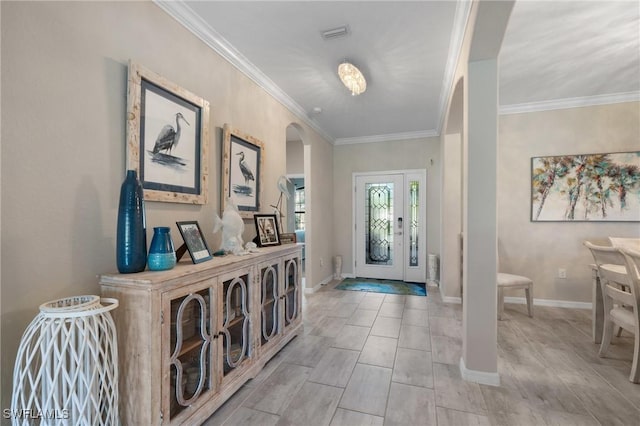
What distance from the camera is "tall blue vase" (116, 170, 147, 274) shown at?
4.53 ft

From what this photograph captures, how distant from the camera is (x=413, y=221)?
505cm

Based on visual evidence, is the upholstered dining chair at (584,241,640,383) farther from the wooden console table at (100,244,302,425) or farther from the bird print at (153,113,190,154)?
the bird print at (153,113,190,154)

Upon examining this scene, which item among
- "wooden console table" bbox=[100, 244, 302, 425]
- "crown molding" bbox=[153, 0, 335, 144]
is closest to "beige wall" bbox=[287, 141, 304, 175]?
"crown molding" bbox=[153, 0, 335, 144]

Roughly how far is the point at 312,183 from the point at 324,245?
1163mm

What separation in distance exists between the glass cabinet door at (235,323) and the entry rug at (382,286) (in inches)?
107

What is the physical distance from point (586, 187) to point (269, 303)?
4126mm

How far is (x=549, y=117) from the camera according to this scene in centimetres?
367

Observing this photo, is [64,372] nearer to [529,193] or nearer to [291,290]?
[291,290]

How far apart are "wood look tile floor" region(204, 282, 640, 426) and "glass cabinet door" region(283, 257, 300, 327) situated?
0.25 metres

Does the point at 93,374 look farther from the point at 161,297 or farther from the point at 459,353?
the point at 459,353

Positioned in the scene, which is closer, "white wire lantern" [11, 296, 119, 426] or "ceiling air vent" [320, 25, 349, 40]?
"white wire lantern" [11, 296, 119, 426]

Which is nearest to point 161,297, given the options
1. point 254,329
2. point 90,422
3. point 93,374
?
point 93,374

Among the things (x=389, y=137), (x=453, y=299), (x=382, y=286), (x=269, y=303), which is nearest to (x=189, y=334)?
(x=269, y=303)

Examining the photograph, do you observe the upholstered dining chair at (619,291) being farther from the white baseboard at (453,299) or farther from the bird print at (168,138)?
the bird print at (168,138)
